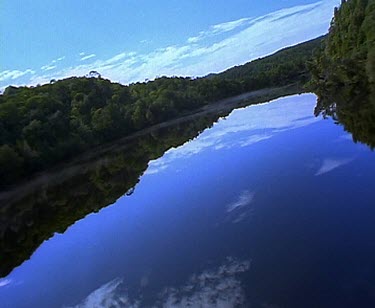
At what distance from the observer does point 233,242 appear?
1319 cm

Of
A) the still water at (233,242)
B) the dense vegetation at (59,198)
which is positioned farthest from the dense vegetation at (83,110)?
the still water at (233,242)

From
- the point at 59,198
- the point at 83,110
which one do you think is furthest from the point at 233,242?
the point at 83,110

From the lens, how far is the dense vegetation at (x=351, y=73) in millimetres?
25587

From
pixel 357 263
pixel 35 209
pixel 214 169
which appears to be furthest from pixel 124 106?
pixel 357 263

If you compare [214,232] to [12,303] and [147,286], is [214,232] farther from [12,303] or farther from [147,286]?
[12,303]

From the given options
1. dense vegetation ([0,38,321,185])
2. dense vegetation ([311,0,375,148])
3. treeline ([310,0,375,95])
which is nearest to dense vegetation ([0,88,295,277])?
dense vegetation ([0,38,321,185])

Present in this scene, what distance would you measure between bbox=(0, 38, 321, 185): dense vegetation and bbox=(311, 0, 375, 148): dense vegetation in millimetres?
28383

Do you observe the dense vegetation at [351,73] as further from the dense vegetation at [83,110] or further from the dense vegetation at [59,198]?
the dense vegetation at [83,110]

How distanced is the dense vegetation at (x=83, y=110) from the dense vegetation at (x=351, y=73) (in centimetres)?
2838

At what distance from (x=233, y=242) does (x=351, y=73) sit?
37.5 metres

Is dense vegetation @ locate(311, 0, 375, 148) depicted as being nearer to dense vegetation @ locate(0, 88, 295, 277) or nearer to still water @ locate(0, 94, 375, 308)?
still water @ locate(0, 94, 375, 308)

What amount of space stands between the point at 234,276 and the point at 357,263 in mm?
2840

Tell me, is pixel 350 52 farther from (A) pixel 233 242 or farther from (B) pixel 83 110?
(A) pixel 233 242

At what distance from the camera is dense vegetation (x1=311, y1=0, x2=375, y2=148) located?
2559 centimetres
